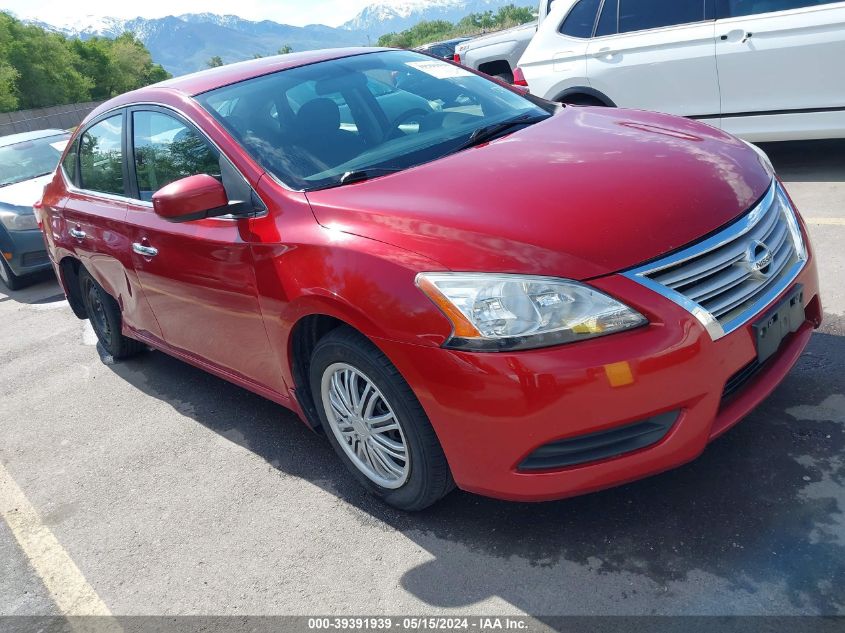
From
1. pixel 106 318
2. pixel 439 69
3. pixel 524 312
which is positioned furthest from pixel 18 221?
pixel 524 312

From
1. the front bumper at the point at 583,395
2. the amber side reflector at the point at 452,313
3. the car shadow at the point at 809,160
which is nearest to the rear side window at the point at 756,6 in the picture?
the car shadow at the point at 809,160

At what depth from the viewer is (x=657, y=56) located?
6445mm

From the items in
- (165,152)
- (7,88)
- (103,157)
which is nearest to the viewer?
(165,152)

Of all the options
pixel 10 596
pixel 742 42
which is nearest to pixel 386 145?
pixel 10 596

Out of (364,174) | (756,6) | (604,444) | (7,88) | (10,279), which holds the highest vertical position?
(7,88)

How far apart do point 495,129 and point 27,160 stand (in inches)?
310

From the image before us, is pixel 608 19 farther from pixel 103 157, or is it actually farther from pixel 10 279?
pixel 10 279

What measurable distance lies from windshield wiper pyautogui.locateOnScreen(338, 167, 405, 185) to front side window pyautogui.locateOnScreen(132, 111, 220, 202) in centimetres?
60

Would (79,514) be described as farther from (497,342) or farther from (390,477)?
(497,342)

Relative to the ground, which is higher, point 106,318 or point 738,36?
point 738,36

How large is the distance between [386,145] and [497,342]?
52.4 inches

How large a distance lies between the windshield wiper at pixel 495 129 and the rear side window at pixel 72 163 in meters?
2.69

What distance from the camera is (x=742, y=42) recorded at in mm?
5945

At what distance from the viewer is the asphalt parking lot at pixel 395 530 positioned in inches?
93.7
